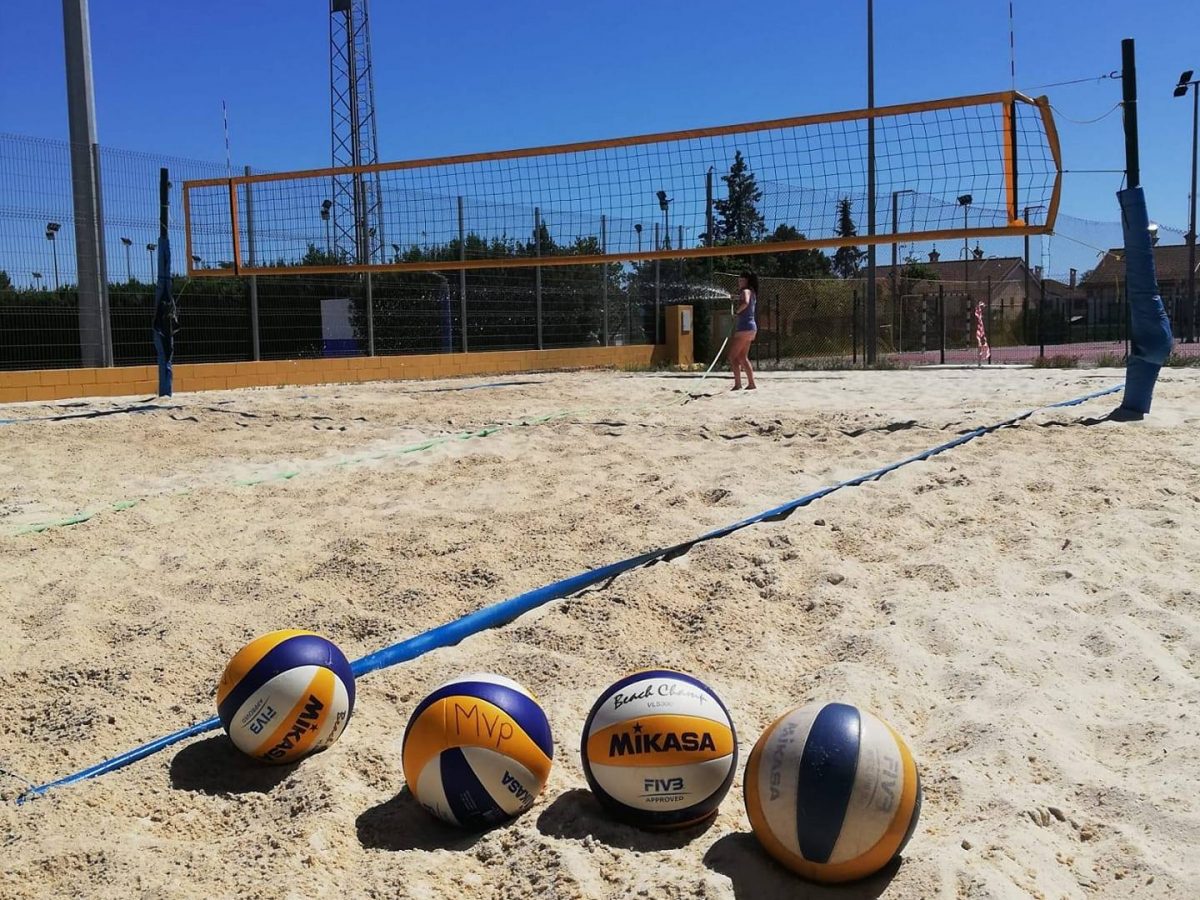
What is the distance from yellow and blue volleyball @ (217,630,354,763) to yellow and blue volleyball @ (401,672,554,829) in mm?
374

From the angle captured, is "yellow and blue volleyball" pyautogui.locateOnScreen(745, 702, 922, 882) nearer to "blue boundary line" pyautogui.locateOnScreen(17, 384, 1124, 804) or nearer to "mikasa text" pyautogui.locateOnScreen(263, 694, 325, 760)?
"mikasa text" pyautogui.locateOnScreen(263, 694, 325, 760)

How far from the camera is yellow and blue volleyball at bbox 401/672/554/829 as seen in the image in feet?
7.09

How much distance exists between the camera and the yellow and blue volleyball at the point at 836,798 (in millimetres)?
1883

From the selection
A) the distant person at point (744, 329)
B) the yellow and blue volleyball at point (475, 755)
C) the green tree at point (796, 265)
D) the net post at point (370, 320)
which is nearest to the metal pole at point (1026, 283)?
the distant person at point (744, 329)

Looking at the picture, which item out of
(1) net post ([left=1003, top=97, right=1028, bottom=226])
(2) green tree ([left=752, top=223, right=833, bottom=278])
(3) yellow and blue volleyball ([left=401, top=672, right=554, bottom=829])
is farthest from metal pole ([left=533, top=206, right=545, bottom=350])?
(2) green tree ([left=752, top=223, right=833, bottom=278])

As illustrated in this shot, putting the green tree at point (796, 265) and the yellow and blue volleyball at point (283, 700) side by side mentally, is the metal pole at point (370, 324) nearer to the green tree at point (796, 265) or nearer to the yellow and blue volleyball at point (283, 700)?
the yellow and blue volleyball at point (283, 700)

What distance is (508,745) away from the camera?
7.22ft

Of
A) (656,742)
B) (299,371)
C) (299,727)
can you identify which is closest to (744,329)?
(299,371)

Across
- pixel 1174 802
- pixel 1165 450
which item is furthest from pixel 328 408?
pixel 1174 802

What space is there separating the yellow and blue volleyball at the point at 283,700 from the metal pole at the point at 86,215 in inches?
360

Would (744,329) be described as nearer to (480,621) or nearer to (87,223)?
(87,223)

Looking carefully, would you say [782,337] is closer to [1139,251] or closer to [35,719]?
[1139,251]

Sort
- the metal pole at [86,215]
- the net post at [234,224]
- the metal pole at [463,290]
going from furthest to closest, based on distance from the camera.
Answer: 1. the metal pole at [463,290]
2. the metal pole at [86,215]
3. the net post at [234,224]

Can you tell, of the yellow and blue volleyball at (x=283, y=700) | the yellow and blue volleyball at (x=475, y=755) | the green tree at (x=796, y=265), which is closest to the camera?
the yellow and blue volleyball at (x=475, y=755)
